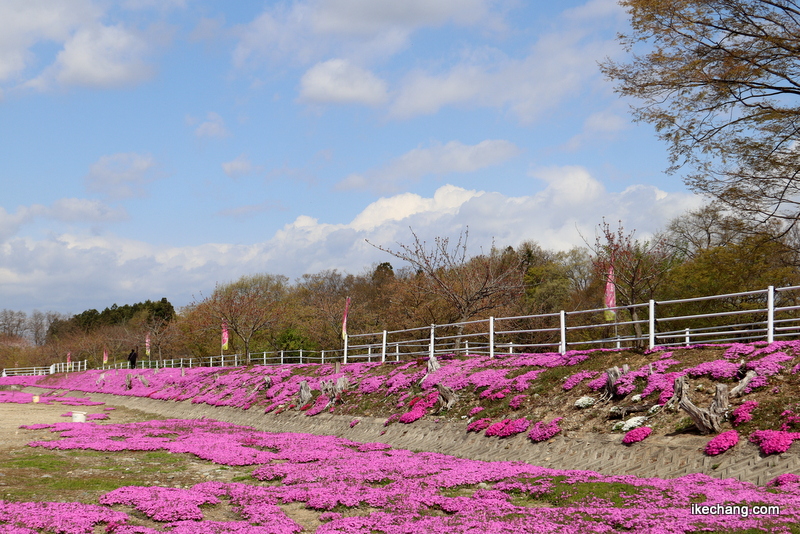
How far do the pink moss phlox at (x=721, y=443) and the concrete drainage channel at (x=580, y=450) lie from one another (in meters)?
0.09

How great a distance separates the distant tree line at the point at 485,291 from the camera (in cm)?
2714

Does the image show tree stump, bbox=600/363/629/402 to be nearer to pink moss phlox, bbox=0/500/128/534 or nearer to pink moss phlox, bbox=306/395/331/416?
pink moss phlox, bbox=0/500/128/534

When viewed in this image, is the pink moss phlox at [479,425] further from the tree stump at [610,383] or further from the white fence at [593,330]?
the white fence at [593,330]

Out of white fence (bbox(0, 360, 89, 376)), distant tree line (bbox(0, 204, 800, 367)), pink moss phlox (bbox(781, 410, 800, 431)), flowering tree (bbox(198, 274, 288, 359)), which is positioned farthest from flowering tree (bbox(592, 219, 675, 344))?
white fence (bbox(0, 360, 89, 376))

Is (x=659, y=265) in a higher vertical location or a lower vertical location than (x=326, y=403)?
higher

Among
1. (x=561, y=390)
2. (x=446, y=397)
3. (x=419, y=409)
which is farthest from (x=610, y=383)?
(x=419, y=409)

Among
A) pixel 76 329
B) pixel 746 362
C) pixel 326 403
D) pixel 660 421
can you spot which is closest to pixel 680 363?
pixel 746 362

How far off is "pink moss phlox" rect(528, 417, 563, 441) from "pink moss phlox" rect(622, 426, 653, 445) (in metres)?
1.89

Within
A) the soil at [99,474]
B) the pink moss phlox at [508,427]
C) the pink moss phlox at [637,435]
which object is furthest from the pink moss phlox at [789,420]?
the soil at [99,474]

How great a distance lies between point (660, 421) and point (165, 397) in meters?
30.8

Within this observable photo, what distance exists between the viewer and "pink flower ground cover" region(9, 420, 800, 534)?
7691mm

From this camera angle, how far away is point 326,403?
2305 cm

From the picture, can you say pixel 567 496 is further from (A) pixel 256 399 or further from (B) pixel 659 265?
(B) pixel 659 265

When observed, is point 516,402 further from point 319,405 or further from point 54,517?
point 54,517
